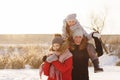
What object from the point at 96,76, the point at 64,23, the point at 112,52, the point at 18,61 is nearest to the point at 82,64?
the point at 64,23

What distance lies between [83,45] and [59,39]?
0.92 ft

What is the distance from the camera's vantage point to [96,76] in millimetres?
10000

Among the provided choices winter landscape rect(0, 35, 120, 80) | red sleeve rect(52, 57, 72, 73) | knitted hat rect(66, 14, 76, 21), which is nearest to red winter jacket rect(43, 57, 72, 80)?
red sleeve rect(52, 57, 72, 73)

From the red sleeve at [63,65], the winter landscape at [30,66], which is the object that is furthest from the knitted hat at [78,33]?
the winter landscape at [30,66]

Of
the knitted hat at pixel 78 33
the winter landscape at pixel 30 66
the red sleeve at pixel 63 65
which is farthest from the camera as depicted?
the winter landscape at pixel 30 66

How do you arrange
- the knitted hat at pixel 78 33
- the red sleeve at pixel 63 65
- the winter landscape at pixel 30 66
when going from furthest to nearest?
the winter landscape at pixel 30 66, the knitted hat at pixel 78 33, the red sleeve at pixel 63 65

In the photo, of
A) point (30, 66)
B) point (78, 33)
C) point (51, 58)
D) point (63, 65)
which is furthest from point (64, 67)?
point (30, 66)

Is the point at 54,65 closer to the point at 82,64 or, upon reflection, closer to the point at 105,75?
the point at 82,64

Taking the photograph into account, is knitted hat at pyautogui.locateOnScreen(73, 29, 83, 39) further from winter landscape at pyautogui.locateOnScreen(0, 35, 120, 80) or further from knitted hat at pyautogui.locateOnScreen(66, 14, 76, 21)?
winter landscape at pyautogui.locateOnScreen(0, 35, 120, 80)

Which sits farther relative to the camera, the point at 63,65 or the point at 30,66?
the point at 30,66

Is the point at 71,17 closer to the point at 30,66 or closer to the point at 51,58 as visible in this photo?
the point at 51,58

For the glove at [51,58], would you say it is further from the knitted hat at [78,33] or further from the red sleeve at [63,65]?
the knitted hat at [78,33]

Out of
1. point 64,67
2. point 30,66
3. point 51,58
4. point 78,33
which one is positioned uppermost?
point 78,33

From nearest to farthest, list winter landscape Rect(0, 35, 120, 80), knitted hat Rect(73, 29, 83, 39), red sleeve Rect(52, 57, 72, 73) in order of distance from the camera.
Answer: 1. red sleeve Rect(52, 57, 72, 73)
2. knitted hat Rect(73, 29, 83, 39)
3. winter landscape Rect(0, 35, 120, 80)
